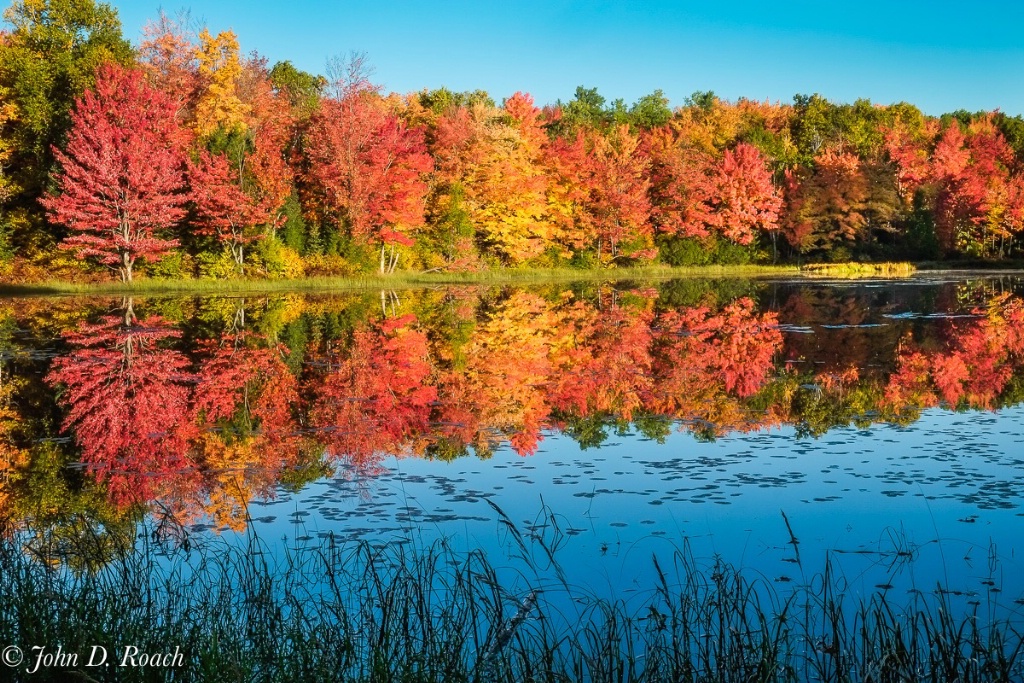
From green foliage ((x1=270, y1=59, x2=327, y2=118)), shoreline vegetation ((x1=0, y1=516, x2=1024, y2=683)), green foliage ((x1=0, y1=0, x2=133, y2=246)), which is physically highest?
green foliage ((x1=270, y1=59, x2=327, y2=118))

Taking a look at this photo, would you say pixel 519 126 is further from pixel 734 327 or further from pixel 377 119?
pixel 734 327

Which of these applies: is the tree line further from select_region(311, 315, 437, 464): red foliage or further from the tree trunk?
select_region(311, 315, 437, 464): red foliage

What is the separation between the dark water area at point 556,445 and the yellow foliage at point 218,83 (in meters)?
25.2

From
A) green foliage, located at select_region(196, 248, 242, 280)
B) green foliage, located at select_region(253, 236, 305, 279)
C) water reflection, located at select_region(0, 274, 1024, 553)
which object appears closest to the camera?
water reflection, located at select_region(0, 274, 1024, 553)

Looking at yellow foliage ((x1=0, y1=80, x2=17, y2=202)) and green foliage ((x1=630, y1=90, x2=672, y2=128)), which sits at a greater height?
green foliage ((x1=630, y1=90, x2=672, y2=128))

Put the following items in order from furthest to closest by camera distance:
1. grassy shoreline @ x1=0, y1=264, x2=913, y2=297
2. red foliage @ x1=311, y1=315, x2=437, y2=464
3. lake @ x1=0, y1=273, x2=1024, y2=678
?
1. grassy shoreline @ x1=0, y1=264, x2=913, y2=297
2. red foliage @ x1=311, y1=315, x2=437, y2=464
3. lake @ x1=0, y1=273, x2=1024, y2=678

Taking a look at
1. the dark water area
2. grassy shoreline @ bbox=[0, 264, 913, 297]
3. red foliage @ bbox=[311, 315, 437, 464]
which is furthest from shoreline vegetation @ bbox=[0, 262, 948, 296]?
red foliage @ bbox=[311, 315, 437, 464]

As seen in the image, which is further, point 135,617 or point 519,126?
point 519,126

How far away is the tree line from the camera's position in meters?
37.8

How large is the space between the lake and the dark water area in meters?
0.04

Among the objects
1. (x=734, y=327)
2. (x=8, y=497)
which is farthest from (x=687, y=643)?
(x=734, y=327)

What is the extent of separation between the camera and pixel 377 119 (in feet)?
136

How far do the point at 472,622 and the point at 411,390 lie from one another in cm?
831

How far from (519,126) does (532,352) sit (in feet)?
109
